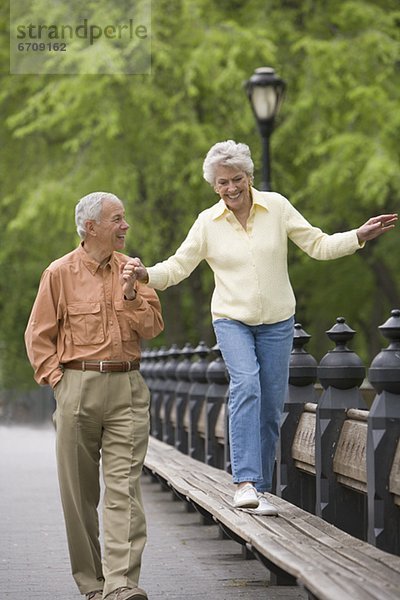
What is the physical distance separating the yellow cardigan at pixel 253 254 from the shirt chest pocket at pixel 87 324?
2.04ft

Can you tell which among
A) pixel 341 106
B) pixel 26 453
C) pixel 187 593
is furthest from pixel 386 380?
pixel 341 106

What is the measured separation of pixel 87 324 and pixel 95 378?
0.25m

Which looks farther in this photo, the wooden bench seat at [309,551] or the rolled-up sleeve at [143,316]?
the rolled-up sleeve at [143,316]

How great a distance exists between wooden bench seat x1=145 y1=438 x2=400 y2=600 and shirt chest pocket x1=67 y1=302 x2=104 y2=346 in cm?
104

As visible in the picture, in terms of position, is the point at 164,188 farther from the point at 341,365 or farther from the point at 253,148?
the point at 341,365

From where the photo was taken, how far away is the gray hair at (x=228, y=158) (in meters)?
7.69

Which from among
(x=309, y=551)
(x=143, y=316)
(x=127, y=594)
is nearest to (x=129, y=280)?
(x=143, y=316)

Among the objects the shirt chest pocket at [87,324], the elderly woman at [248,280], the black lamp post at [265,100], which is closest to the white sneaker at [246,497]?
the elderly woman at [248,280]

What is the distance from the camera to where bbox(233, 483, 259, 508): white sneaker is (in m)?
7.45

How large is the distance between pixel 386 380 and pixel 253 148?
23.3 metres

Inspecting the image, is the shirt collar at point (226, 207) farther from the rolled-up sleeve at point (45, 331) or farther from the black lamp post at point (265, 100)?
the black lamp post at point (265, 100)

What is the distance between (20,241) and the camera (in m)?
33.2

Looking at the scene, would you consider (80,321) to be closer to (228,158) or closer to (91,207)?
(91,207)

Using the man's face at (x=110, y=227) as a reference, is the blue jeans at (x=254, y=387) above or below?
below
